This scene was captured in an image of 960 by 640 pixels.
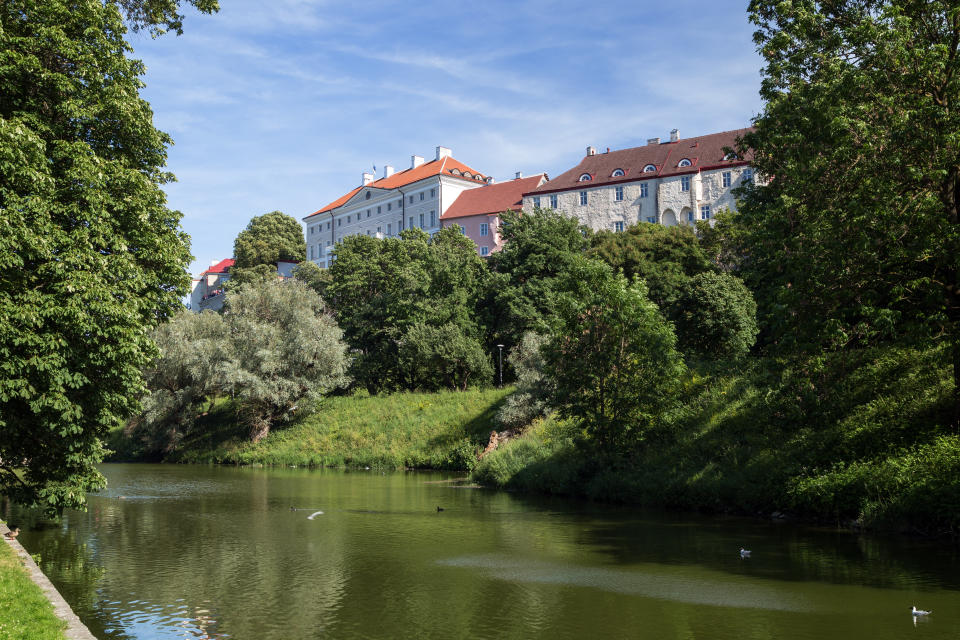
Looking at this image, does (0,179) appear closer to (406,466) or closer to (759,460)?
(759,460)

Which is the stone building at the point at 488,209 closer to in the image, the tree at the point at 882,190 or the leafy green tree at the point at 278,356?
the leafy green tree at the point at 278,356

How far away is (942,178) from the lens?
20500 mm

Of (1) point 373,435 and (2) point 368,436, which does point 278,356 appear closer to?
(2) point 368,436

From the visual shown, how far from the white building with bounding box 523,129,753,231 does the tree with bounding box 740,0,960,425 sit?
203 feet

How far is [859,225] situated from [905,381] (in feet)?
30.4

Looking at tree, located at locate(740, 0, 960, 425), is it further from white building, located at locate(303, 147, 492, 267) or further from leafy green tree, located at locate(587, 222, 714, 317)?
white building, located at locate(303, 147, 492, 267)

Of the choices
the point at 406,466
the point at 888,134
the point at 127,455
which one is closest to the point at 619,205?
the point at 406,466

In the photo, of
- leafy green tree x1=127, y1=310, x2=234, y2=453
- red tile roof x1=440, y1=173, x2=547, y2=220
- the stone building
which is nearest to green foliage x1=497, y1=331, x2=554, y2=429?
leafy green tree x1=127, y1=310, x2=234, y2=453

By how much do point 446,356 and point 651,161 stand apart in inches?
1738

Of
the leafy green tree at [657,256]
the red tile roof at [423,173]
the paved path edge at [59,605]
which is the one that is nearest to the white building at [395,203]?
the red tile roof at [423,173]

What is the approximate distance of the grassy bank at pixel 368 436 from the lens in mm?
55688

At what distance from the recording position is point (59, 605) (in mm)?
12719

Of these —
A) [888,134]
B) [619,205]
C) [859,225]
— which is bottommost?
[859,225]

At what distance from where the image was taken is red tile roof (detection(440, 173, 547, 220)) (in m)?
105
